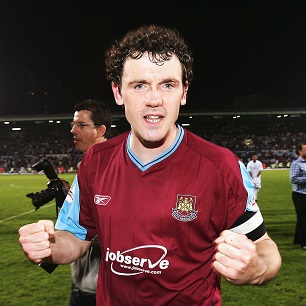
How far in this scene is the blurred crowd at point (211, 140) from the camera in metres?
45.9

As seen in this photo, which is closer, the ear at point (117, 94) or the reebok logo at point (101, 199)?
the reebok logo at point (101, 199)

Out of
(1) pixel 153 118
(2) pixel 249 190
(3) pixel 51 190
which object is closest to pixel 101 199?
(1) pixel 153 118

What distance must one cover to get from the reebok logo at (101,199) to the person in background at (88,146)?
4.09 ft

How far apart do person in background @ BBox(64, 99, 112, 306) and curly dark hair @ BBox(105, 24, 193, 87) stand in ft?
5.31

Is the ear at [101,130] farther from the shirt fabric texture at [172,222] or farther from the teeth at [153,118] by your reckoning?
the teeth at [153,118]

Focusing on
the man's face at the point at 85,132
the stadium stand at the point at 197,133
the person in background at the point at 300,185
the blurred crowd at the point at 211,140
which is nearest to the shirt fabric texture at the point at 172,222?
the man's face at the point at 85,132

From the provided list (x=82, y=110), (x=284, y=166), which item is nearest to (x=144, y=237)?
(x=82, y=110)

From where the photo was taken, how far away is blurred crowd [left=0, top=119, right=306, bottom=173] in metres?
45.9

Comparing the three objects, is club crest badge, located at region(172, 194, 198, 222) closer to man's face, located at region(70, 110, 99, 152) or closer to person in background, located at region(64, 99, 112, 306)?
person in background, located at region(64, 99, 112, 306)

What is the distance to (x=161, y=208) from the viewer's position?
6.80ft

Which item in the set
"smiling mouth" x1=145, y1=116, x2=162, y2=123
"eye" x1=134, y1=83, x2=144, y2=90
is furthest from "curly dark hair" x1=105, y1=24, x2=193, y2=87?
"smiling mouth" x1=145, y1=116, x2=162, y2=123

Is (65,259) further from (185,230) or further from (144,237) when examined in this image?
(185,230)

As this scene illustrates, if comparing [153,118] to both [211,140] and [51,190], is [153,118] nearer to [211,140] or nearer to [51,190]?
[51,190]

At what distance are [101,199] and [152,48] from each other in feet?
2.91
